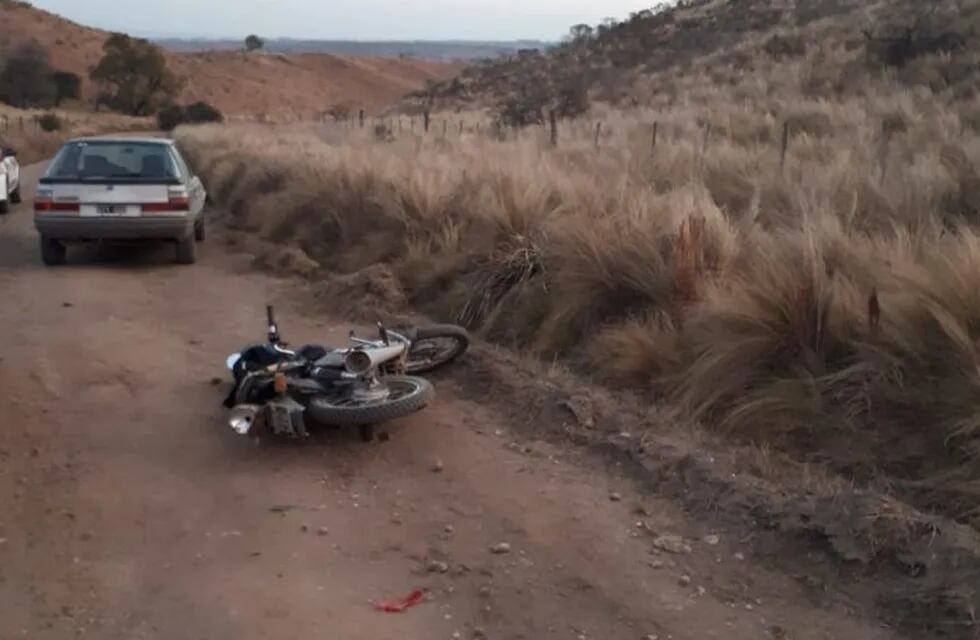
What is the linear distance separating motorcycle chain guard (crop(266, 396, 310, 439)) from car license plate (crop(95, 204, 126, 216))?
7620mm

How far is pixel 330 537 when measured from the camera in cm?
578

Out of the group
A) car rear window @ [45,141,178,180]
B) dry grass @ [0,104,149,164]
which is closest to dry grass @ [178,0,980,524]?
car rear window @ [45,141,178,180]


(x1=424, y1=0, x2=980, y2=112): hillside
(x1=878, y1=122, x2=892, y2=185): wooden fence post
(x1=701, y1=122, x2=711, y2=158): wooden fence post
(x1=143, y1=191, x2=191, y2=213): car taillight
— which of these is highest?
(x1=424, y1=0, x2=980, y2=112): hillside

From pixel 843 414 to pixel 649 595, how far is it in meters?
1.92

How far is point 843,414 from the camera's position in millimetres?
6457

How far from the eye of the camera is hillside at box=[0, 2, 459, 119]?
98.6m

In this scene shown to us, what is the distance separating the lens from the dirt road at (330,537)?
491 cm

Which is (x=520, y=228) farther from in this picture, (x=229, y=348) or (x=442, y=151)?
(x=442, y=151)

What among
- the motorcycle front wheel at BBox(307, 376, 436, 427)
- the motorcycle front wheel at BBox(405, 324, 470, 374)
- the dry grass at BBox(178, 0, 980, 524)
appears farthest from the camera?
the motorcycle front wheel at BBox(405, 324, 470, 374)

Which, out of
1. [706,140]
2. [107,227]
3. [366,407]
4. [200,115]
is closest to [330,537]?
[366,407]

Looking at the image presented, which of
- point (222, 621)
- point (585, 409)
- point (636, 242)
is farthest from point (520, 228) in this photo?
point (222, 621)

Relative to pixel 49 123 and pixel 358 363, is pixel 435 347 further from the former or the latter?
pixel 49 123


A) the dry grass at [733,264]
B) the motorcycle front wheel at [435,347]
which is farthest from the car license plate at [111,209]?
the motorcycle front wheel at [435,347]

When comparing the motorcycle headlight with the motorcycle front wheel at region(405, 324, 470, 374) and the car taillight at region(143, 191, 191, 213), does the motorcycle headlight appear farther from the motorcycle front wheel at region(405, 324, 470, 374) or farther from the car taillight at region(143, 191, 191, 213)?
the car taillight at region(143, 191, 191, 213)
